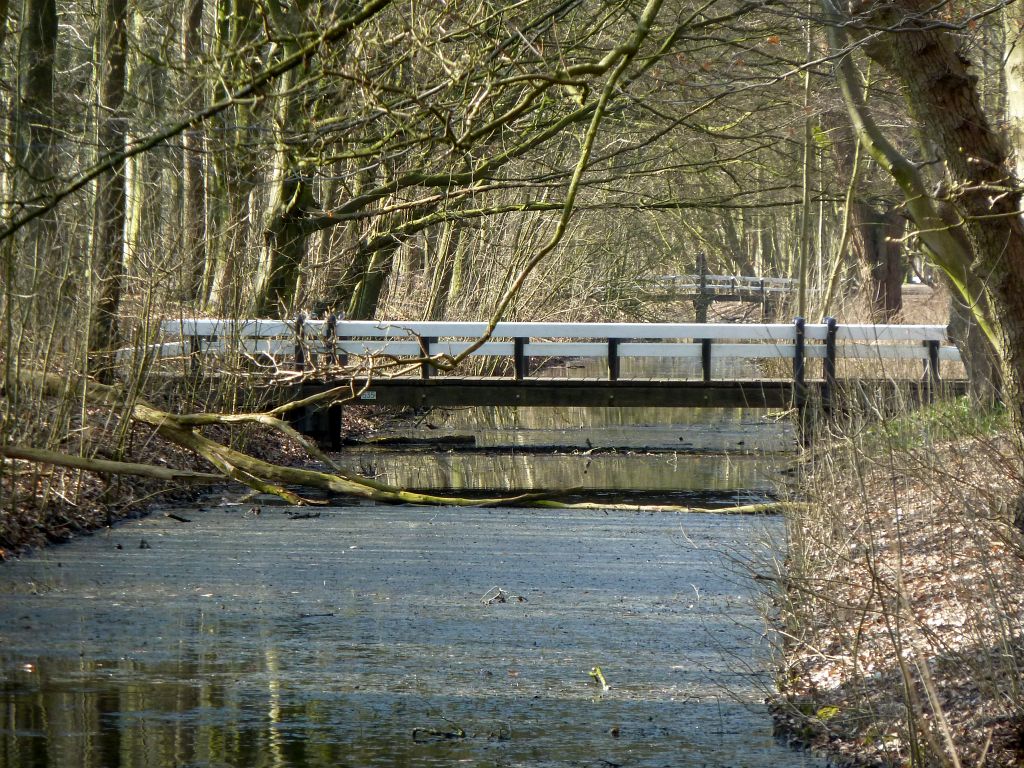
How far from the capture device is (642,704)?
6438 mm

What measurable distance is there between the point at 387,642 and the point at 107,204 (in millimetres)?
5451

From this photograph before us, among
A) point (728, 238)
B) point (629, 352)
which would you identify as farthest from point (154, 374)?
point (728, 238)

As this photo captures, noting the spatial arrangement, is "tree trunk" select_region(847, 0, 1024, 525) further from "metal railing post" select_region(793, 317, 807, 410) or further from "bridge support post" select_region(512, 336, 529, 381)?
"bridge support post" select_region(512, 336, 529, 381)

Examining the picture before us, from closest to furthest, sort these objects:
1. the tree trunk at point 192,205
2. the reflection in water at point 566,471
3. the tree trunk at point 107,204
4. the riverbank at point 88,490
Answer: the riverbank at point 88,490 < the tree trunk at point 107,204 < the tree trunk at point 192,205 < the reflection in water at point 566,471

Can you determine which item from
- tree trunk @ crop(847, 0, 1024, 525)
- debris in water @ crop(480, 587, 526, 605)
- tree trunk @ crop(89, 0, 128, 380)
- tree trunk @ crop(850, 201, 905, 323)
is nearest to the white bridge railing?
tree trunk @ crop(89, 0, 128, 380)

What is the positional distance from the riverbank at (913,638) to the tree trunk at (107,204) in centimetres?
539

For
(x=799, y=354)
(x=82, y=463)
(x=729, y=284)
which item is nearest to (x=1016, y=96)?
(x=799, y=354)

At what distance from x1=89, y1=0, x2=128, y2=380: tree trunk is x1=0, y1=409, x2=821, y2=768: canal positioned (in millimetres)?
1668

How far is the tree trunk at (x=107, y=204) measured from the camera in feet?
34.0

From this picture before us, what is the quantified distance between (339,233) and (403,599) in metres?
10.0

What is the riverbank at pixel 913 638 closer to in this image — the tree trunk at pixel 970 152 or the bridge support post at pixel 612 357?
the tree trunk at pixel 970 152

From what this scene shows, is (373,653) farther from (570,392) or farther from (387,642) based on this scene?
(570,392)

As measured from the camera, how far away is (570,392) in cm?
1645

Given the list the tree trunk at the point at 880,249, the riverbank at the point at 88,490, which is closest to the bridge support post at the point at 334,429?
the riverbank at the point at 88,490
